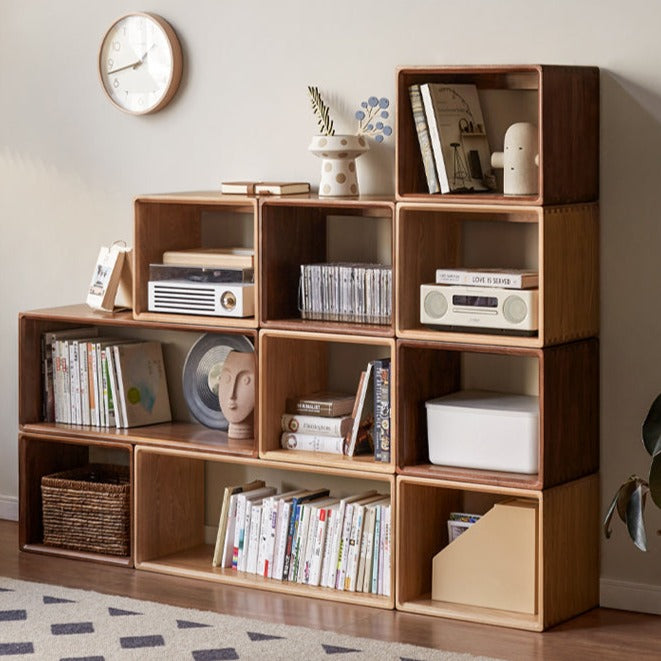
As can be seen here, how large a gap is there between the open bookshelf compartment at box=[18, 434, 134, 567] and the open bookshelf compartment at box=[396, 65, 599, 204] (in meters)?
1.32

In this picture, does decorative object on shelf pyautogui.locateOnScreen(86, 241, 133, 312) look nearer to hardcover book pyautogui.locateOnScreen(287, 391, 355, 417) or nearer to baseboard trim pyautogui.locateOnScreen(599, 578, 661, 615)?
hardcover book pyautogui.locateOnScreen(287, 391, 355, 417)

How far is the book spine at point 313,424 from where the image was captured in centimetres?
385

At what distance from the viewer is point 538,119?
346 cm

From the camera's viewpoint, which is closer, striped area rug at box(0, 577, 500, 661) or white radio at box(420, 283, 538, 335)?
striped area rug at box(0, 577, 500, 661)

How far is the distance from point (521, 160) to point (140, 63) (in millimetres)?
1408

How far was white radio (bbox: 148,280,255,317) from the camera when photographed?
386 cm

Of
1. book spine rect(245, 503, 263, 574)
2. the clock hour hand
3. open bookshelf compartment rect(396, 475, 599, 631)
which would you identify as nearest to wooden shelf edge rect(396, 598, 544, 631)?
open bookshelf compartment rect(396, 475, 599, 631)

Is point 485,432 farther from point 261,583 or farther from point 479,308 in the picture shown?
point 261,583

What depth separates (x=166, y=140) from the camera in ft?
14.1

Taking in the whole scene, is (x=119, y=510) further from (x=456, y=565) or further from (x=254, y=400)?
(x=456, y=565)

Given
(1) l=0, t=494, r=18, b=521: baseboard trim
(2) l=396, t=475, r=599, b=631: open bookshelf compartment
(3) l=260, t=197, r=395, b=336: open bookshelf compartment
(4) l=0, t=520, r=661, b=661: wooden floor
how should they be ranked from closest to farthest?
(4) l=0, t=520, r=661, b=661: wooden floor → (2) l=396, t=475, r=599, b=631: open bookshelf compartment → (3) l=260, t=197, r=395, b=336: open bookshelf compartment → (1) l=0, t=494, r=18, b=521: baseboard trim

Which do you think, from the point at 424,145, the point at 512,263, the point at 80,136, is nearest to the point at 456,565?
the point at 512,263

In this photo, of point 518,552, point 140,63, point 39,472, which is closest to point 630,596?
point 518,552

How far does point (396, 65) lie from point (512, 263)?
0.65 m
